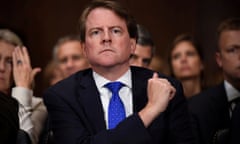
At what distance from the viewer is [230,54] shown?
3.35 m

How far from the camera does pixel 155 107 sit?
Result: 2.21 metres

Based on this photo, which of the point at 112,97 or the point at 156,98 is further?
the point at 112,97

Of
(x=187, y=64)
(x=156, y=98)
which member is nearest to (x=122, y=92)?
(x=156, y=98)

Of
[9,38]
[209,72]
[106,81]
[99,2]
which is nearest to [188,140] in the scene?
[106,81]

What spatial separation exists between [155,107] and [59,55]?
1892 millimetres

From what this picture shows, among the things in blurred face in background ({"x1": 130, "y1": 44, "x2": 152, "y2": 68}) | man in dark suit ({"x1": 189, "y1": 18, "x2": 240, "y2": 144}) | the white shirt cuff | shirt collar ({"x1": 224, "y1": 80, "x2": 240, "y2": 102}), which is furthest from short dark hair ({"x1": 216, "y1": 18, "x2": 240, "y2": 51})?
the white shirt cuff

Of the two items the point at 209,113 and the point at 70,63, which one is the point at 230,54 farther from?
the point at 70,63

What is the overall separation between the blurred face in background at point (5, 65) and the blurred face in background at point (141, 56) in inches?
32.3

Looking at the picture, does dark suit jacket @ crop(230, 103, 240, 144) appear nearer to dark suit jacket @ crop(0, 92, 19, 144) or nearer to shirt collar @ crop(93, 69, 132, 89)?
shirt collar @ crop(93, 69, 132, 89)

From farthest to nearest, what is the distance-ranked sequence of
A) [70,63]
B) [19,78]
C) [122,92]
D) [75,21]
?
[75,21] → [70,63] → [19,78] → [122,92]

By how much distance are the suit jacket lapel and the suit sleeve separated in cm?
3

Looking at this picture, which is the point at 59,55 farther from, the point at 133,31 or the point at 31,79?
the point at 133,31

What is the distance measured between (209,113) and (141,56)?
686 mm

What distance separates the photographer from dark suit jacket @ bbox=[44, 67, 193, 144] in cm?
220
